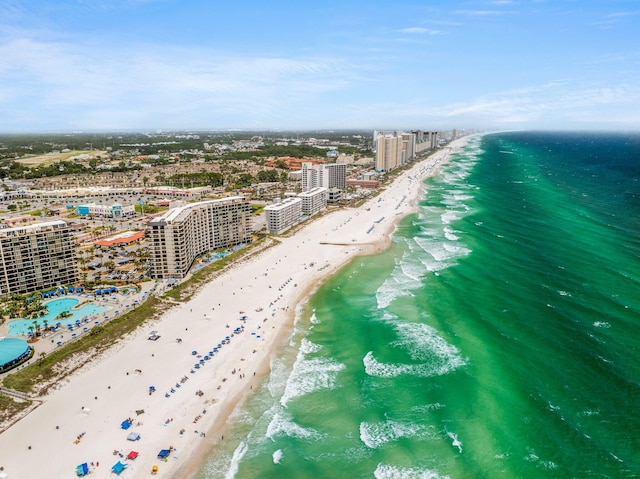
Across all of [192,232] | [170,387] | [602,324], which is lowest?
[170,387]

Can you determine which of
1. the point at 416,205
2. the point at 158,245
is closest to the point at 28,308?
the point at 158,245

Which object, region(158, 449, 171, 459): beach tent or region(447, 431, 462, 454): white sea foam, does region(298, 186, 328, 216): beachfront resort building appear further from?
region(158, 449, 171, 459): beach tent

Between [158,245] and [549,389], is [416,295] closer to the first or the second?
[549,389]

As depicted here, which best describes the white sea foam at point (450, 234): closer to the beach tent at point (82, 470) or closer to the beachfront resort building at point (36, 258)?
the beachfront resort building at point (36, 258)

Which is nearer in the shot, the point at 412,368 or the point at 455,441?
the point at 455,441

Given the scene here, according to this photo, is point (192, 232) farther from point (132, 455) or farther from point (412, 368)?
point (132, 455)

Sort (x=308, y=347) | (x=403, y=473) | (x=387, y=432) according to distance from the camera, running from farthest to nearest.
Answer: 1. (x=308, y=347)
2. (x=387, y=432)
3. (x=403, y=473)

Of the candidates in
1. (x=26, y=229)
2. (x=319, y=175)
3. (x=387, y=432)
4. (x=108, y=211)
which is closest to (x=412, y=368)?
(x=387, y=432)
